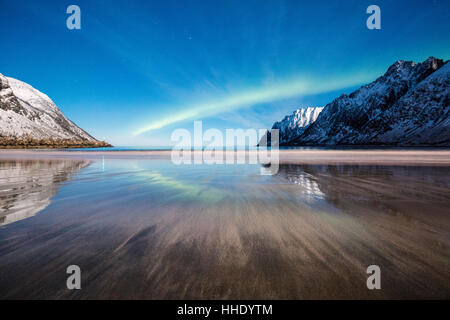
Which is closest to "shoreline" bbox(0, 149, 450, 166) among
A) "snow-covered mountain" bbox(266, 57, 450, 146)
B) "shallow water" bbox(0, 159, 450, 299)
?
"shallow water" bbox(0, 159, 450, 299)

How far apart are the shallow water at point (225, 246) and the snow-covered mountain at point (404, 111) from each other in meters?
150

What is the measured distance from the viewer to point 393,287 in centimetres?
213

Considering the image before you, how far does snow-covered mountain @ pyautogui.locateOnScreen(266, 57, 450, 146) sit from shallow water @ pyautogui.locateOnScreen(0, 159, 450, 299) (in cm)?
15048

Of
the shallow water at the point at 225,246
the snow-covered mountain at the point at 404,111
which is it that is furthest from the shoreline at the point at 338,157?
the snow-covered mountain at the point at 404,111

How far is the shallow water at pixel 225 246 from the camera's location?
7.00 feet

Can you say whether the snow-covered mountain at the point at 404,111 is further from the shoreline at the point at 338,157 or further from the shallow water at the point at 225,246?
the shallow water at the point at 225,246

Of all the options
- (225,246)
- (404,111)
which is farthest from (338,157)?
(404,111)

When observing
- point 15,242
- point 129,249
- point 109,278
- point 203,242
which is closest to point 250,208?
point 203,242

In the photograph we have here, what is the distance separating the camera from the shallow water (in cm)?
213

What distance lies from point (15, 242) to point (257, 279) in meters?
3.89

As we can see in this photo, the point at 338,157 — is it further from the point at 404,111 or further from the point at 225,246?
the point at 404,111

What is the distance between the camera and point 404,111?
14212 cm

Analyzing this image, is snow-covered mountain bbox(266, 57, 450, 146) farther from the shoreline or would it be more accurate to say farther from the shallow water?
the shallow water
